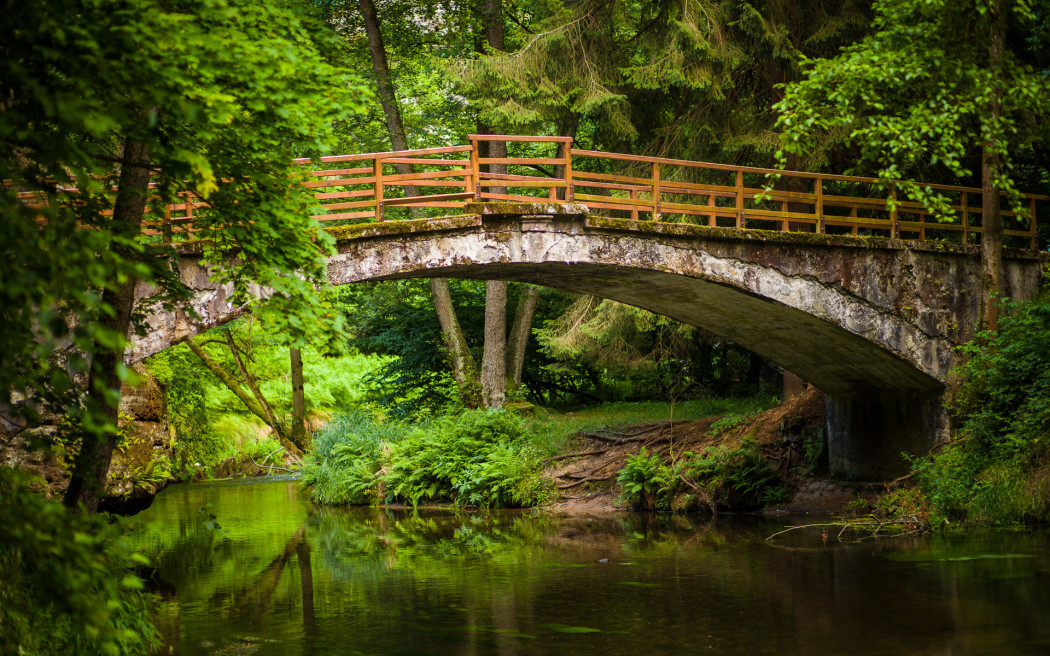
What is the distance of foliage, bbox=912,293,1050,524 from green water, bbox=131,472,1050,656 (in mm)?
572

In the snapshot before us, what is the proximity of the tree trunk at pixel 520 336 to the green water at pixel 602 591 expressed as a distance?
20.3ft

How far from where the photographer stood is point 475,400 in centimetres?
2066

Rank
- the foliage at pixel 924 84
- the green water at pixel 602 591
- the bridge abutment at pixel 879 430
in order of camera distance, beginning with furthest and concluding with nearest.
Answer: the bridge abutment at pixel 879 430
the foliage at pixel 924 84
the green water at pixel 602 591

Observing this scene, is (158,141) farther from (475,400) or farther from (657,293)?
(475,400)

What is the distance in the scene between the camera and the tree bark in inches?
800

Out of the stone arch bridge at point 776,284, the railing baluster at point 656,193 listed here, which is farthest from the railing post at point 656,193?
the stone arch bridge at point 776,284

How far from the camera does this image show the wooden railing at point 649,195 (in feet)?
39.1

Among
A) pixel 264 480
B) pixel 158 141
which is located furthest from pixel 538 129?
pixel 158 141

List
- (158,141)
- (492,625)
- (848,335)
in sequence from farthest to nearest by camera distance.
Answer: (848,335) → (492,625) → (158,141)

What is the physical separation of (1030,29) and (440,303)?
39.0 ft

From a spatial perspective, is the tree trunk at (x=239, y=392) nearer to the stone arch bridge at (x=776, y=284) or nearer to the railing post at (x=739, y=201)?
the stone arch bridge at (x=776, y=284)

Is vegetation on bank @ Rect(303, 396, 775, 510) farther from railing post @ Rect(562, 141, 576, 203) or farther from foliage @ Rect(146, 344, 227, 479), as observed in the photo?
railing post @ Rect(562, 141, 576, 203)

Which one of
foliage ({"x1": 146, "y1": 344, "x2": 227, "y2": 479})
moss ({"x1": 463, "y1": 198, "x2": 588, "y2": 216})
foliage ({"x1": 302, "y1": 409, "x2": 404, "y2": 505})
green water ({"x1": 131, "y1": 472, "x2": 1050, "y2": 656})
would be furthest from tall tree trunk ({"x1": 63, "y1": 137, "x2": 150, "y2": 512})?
foliage ({"x1": 146, "y1": 344, "x2": 227, "y2": 479})

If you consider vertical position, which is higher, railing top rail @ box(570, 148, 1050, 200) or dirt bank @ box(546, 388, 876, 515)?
railing top rail @ box(570, 148, 1050, 200)
